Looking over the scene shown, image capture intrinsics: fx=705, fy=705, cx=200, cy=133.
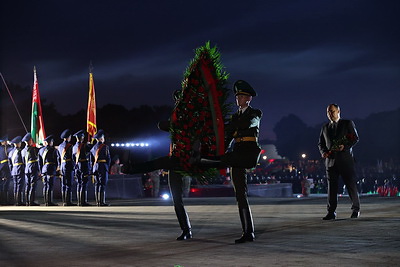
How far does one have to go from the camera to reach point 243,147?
8859mm

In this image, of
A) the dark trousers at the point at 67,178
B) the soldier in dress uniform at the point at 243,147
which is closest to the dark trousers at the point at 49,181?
the dark trousers at the point at 67,178

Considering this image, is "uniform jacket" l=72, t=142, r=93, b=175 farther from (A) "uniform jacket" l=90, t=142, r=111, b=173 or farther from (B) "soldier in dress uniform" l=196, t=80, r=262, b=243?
(B) "soldier in dress uniform" l=196, t=80, r=262, b=243

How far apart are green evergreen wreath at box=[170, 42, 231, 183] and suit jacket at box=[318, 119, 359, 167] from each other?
3.92 metres

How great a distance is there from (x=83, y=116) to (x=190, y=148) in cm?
7008

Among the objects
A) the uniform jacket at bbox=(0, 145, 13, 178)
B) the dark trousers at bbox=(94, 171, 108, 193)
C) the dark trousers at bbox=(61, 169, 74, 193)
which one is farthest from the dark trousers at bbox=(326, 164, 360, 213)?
the uniform jacket at bbox=(0, 145, 13, 178)

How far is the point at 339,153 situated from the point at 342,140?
265mm

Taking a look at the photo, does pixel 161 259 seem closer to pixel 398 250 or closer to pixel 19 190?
pixel 398 250

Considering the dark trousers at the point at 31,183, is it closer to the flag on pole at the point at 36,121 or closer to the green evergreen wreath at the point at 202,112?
the flag on pole at the point at 36,121

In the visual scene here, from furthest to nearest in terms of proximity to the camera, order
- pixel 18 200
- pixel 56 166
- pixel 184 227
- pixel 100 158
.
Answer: pixel 18 200 → pixel 56 166 → pixel 100 158 → pixel 184 227

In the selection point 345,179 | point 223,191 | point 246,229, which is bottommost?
point 246,229

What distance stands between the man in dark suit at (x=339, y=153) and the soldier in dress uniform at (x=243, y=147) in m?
3.72

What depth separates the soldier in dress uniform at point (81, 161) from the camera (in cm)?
2067

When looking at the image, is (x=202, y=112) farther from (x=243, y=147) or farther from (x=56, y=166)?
(x=56, y=166)

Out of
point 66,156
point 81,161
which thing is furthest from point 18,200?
point 81,161
